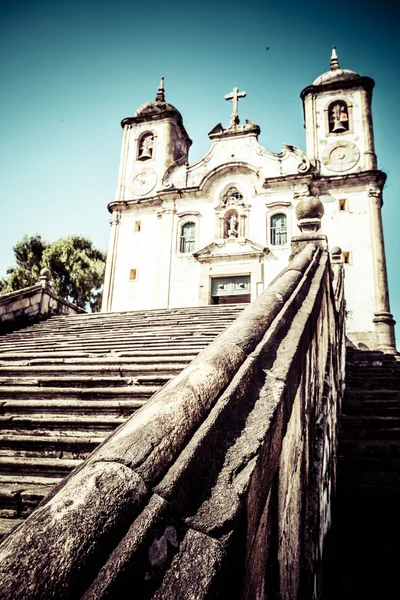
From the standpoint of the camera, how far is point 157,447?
1118 millimetres

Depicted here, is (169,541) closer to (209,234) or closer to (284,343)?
(284,343)

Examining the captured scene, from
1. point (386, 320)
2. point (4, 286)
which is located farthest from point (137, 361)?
point (4, 286)

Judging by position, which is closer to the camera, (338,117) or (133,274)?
(338,117)

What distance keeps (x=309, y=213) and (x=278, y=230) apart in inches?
379

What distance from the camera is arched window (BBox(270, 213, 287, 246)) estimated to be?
15.3m

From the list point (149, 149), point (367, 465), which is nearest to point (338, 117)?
point (149, 149)

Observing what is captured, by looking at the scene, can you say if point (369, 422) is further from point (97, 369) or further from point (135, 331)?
point (135, 331)

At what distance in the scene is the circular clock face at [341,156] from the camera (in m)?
15.7

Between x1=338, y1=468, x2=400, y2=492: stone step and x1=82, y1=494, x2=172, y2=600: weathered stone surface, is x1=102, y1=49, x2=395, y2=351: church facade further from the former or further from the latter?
x1=82, y1=494, x2=172, y2=600: weathered stone surface

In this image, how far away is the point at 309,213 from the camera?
6008 mm

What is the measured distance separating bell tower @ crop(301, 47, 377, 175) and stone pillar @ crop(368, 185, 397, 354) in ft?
5.65

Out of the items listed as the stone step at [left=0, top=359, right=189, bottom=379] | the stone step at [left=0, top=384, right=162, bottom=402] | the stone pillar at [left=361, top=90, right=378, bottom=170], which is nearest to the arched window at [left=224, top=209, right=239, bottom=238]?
the stone pillar at [left=361, top=90, right=378, bottom=170]

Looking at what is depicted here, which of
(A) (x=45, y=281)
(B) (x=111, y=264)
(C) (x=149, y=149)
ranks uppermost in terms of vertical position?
(C) (x=149, y=149)

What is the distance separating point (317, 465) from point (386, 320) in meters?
12.1
